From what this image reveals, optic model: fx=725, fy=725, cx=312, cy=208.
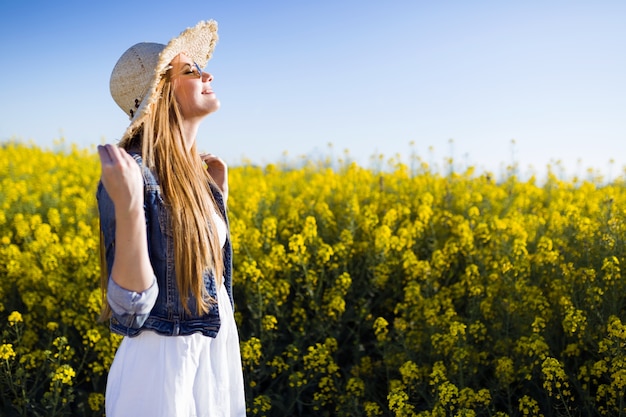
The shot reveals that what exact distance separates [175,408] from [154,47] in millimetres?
1031

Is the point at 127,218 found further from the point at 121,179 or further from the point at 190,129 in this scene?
the point at 190,129

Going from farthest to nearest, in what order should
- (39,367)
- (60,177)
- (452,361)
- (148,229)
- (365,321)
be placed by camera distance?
1. (60,177)
2. (365,321)
3. (39,367)
4. (452,361)
5. (148,229)

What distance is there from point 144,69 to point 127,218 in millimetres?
560

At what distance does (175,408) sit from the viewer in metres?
1.99

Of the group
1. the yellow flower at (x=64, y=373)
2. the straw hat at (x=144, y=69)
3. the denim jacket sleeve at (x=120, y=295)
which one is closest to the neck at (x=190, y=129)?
the straw hat at (x=144, y=69)

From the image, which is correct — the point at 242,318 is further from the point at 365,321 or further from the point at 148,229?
the point at 148,229

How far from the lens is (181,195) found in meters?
2.02

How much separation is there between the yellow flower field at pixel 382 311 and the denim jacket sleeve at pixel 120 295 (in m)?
1.69

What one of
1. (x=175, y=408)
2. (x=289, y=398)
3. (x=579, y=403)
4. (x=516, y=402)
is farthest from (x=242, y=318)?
(x=175, y=408)

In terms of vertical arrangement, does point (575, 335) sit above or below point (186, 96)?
below

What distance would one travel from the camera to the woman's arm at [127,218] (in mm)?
1685

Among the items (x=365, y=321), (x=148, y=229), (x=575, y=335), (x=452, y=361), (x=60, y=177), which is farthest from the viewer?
(x=60, y=177)

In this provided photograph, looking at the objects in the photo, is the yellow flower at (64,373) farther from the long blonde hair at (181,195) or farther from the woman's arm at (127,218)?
the woman's arm at (127,218)

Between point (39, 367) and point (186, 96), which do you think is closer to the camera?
point (186, 96)
